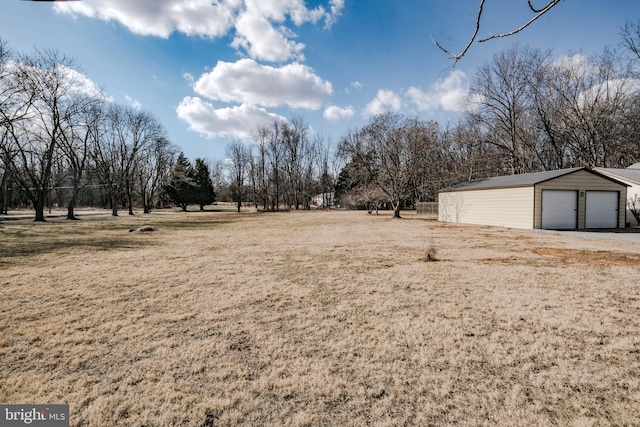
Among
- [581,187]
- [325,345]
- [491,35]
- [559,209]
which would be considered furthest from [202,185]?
[491,35]

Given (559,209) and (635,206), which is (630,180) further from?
(559,209)

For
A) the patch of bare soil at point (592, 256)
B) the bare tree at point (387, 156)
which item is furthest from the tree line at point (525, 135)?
the patch of bare soil at point (592, 256)

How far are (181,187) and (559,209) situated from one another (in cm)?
4290

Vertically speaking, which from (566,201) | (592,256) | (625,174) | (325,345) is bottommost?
(325,345)

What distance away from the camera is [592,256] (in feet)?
25.6

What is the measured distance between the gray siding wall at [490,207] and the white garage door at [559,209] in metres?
0.75

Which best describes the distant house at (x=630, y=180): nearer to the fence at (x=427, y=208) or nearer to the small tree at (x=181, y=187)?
the fence at (x=427, y=208)

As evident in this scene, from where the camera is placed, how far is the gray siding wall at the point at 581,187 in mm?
14867

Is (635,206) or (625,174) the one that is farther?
(635,206)

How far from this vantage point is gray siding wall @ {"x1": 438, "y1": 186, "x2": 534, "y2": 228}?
1542 centimetres

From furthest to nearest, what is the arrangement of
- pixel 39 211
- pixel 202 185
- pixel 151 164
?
1. pixel 202 185
2. pixel 151 164
3. pixel 39 211

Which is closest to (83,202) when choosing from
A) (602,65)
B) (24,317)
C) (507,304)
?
(24,317)

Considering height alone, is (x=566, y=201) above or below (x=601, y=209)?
above

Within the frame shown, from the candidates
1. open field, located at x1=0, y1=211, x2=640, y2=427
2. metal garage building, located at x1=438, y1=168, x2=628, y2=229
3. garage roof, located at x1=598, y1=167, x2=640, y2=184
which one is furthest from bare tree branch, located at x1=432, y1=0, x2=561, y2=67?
garage roof, located at x1=598, y1=167, x2=640, y2=184
